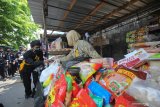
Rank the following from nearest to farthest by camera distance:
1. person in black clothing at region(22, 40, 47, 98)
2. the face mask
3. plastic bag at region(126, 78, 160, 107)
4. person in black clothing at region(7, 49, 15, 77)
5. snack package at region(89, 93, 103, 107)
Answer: plastic bag at region(126, 78, 160, 107) → snack package at region(89, 93, 103, 107) → person in black clothing at region(22, 40, 47, 98) → the face mask → person in black clothing at region(7, 49, 15, 77)

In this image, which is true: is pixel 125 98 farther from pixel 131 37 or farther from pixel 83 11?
pixel 131 37

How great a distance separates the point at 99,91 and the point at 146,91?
0.43m

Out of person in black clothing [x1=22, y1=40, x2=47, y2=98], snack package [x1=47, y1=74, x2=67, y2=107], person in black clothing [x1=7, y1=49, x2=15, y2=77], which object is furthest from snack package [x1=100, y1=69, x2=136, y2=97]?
person in black clothing [x1=7, y1=49, x2=15, y2=77]

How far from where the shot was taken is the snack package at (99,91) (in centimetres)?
162

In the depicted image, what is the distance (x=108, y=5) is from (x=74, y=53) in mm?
1217

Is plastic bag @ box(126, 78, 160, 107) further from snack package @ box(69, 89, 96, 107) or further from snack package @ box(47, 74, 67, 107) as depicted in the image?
snack package @ box(47, 74, 67, 107)

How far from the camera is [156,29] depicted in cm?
423

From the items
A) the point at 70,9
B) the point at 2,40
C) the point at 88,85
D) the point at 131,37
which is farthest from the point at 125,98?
the point at 2,40

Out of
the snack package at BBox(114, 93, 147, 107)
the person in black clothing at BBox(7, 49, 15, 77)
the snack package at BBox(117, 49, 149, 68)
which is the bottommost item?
the person in black clothing at BBox(7, 49, 15, 77)

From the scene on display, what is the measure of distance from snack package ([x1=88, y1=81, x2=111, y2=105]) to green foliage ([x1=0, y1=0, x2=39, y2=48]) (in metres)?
11.9

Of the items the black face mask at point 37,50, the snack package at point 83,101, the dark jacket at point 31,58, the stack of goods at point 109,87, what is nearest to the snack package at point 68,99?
the stack of goods at point 109,87

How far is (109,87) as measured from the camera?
169 centimetres

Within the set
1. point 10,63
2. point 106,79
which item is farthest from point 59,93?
point 10,63

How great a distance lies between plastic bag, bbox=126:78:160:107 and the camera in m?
1.35
